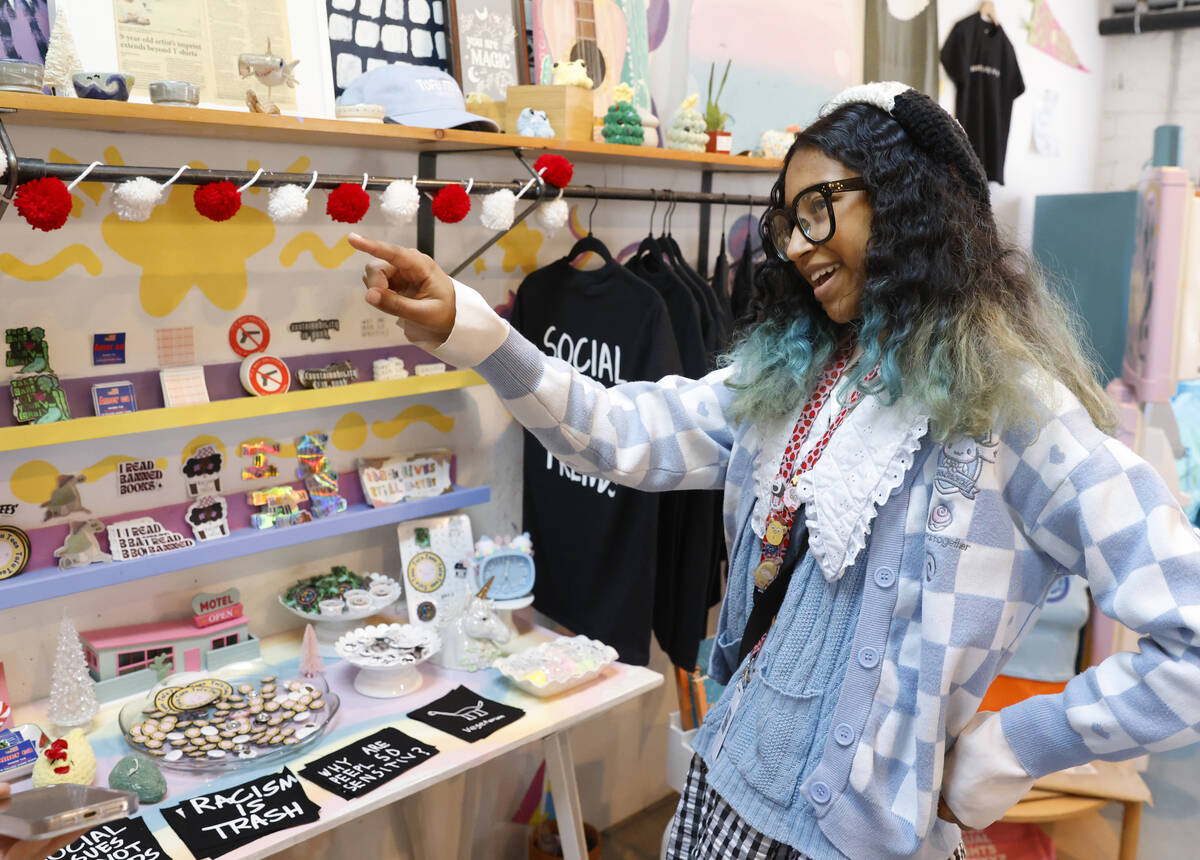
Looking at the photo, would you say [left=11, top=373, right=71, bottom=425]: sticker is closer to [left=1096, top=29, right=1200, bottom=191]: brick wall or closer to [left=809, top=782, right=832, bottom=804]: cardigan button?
[left=809, top=782, right=832, bottom=804]: cardigan button

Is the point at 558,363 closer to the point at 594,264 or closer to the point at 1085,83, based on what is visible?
the point at 594,264

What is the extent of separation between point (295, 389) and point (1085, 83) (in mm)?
3999

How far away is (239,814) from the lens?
135 cm

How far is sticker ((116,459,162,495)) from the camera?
5.39ft

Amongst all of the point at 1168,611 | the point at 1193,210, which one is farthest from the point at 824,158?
the point at 1193,210

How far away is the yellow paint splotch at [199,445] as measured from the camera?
171cm

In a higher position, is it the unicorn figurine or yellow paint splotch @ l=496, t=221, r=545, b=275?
yellow paint splotch @ l=496, t=221, r=545, b=275

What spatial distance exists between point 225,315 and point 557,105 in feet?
2.47

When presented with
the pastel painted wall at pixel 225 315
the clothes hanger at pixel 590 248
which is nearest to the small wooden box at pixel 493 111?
the pastel painted wall at pixel 225 315

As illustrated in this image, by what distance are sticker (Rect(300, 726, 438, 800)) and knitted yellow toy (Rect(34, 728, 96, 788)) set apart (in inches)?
12.0

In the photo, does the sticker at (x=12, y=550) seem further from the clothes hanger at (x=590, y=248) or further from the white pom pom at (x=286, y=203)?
the clothes hanger at (x=590, y=248)

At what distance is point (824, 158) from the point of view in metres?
1.12

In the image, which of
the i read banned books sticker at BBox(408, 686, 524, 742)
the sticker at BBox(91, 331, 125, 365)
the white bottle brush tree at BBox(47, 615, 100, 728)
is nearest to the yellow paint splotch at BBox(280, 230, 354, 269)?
the sticker at BBox(91, 331, 125, 365)

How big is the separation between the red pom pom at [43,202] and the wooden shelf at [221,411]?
32cm
